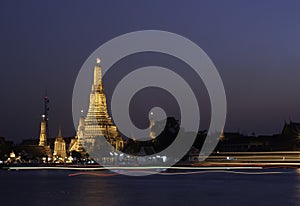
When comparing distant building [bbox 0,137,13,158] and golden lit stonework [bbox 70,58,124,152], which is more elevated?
golden lit stonework [bbox 70,58,124,152]

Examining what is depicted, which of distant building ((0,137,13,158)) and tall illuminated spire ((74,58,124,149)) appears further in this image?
tall illuminated spire ((74,58,124,149))

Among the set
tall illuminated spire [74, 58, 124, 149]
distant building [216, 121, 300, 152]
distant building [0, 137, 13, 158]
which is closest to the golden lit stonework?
tall illuminated spire [74, 58, 124, 149]

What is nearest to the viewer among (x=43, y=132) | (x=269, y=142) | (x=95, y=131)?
(x=269, y=142)

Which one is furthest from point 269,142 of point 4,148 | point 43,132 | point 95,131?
point 43,132

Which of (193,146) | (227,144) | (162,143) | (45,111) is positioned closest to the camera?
(162,143)

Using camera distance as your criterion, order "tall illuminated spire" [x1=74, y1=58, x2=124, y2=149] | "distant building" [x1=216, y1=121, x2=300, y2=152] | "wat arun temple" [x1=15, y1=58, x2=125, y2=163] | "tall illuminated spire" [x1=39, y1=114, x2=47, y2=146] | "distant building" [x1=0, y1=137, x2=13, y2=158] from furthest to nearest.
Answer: "tall illuminated spire" [x1=39, y1=114, x2=47, y2=146] < "tall illuminated spire" [x1=74, y1=58, x2=124, y2=149] < "distant building" [x1=0, y1=137, x2=13, y2=158] < "wat arun temple" [x1=15, y1=58, x2=125, y2=163] < "distant building" [x1=216, y1=121, x2=300, y2=152]

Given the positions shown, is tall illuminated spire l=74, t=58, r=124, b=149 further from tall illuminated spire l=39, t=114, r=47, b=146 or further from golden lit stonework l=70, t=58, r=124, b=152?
tall illuminated spire l=39, t=114, r=47, b=146

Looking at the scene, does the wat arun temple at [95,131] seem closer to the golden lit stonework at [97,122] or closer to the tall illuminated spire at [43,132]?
the golden lit stonework at [97,122]

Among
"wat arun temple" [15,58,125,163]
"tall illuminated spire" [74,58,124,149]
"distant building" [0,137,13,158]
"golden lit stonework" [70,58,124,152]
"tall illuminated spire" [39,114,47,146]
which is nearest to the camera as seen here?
"wat arun temple" [15,58,125,163]

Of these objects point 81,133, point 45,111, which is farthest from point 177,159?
point 45,111

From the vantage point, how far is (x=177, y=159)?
80.1 meters

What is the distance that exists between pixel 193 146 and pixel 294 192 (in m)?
58.3

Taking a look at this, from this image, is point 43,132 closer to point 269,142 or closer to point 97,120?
point 97,120

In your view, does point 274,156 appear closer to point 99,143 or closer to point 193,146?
point 193,146
